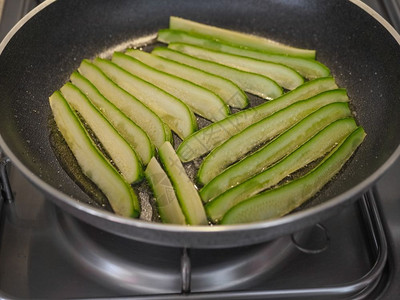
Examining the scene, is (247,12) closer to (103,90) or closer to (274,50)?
(274,50)

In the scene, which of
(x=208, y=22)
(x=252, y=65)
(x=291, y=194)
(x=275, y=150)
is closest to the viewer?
(x=291, y=194)

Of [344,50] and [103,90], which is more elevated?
[103,90]

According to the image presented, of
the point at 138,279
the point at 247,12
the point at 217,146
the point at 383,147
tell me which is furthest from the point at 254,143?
the point at 247,12

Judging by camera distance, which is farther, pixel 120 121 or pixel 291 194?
pixel 120 121

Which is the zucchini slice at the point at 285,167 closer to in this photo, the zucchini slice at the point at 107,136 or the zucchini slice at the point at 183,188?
the zucchini slice at the point at 183,188

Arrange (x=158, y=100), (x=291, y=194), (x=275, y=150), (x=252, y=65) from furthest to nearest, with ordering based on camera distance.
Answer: (x=252, y=65) < (x=158, y=100) < (x=275, y=150) < (x=291, y=194)

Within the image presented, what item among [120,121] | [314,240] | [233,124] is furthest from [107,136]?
[314,240]

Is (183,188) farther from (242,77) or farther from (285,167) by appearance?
(242,77)

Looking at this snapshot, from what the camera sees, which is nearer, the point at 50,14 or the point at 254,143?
the point at 254,143
